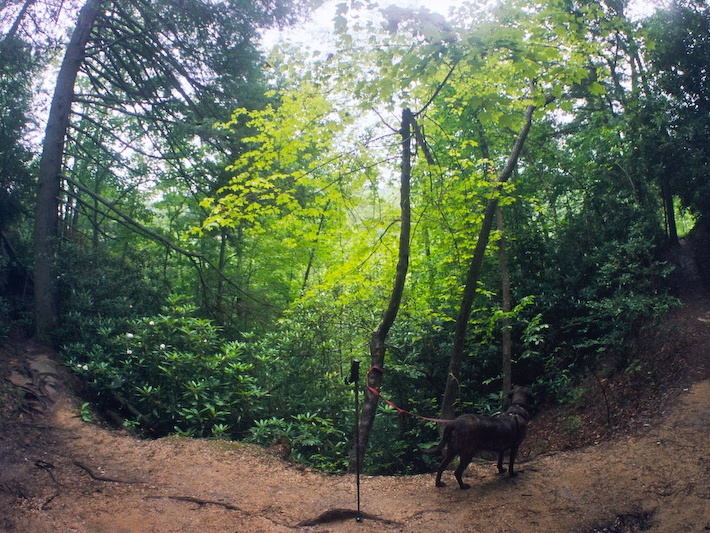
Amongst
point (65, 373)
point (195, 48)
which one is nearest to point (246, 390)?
point (65, 373)

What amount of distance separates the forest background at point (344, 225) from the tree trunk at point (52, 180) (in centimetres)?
4

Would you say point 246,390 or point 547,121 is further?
point 547,121

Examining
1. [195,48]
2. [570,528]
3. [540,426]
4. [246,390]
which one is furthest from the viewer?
[195,48]

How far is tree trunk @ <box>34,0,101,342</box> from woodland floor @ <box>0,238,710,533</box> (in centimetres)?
152

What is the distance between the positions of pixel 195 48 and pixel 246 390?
23.5ft

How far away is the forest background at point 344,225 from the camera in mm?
6945

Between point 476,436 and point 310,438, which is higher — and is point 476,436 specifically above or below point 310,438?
above

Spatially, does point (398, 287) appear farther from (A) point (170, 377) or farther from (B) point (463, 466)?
(A) point (170, 377)

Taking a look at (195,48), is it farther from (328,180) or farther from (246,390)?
(246,390)

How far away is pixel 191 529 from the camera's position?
14.7 ft

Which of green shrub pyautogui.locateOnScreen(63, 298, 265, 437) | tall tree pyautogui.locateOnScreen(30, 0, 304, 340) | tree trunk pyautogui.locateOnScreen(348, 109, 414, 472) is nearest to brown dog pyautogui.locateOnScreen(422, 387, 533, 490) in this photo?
tree trunk pyautogui.locateOnScreen(348, 109, 414, 472)

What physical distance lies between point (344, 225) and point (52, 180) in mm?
5883

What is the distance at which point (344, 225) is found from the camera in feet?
31.1

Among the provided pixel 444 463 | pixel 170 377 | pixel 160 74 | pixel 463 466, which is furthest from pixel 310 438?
pixel 160 74
